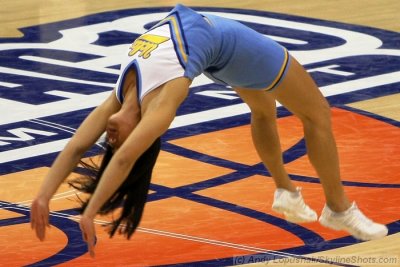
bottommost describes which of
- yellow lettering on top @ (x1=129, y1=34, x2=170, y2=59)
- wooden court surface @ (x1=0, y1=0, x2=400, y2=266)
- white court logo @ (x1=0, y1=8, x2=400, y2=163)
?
white court logo @ (x1=0, y1=8, x2=400, y2=163)

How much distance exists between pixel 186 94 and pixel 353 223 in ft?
4.17

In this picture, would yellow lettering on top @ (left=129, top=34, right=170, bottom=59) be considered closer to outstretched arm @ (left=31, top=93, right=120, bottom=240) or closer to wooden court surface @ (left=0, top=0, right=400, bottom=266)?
outstretched arm @ (left=31, top=93, right=120, bottom=240)

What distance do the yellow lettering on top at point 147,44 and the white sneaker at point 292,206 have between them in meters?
1.27

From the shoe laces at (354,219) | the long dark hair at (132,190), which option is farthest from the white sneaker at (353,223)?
the long dark hair at (132,190)

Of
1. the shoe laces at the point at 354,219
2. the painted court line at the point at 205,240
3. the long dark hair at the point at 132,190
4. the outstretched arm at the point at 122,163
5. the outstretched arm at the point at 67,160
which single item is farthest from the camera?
the painted court line at the point at 205,240

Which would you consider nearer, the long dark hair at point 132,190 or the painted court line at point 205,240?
the long dark hair at point 132,190

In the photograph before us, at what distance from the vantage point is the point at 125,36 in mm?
12711

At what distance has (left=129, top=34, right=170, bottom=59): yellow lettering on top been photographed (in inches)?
248

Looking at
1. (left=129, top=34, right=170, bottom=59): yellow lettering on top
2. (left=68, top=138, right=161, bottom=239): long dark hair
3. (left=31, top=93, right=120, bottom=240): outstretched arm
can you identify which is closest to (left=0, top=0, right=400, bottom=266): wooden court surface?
(left=68, top=138, right=161, bottom=239): long dark hair

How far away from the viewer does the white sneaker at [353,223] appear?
6.96 meters

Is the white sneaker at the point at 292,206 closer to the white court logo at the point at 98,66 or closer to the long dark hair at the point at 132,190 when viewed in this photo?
the long dark hair at the point at 132,190

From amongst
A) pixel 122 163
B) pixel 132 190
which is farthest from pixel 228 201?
pixel 122 163

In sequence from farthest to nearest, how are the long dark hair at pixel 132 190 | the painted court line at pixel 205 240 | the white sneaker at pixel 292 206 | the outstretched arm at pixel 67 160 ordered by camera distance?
the painted court line at pixel 205 240 < the white sneaker at pixel 292 206 < the long dark hair at pixel 132 190 < the outstretched arm at pixel 67 160

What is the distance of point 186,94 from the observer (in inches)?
247
